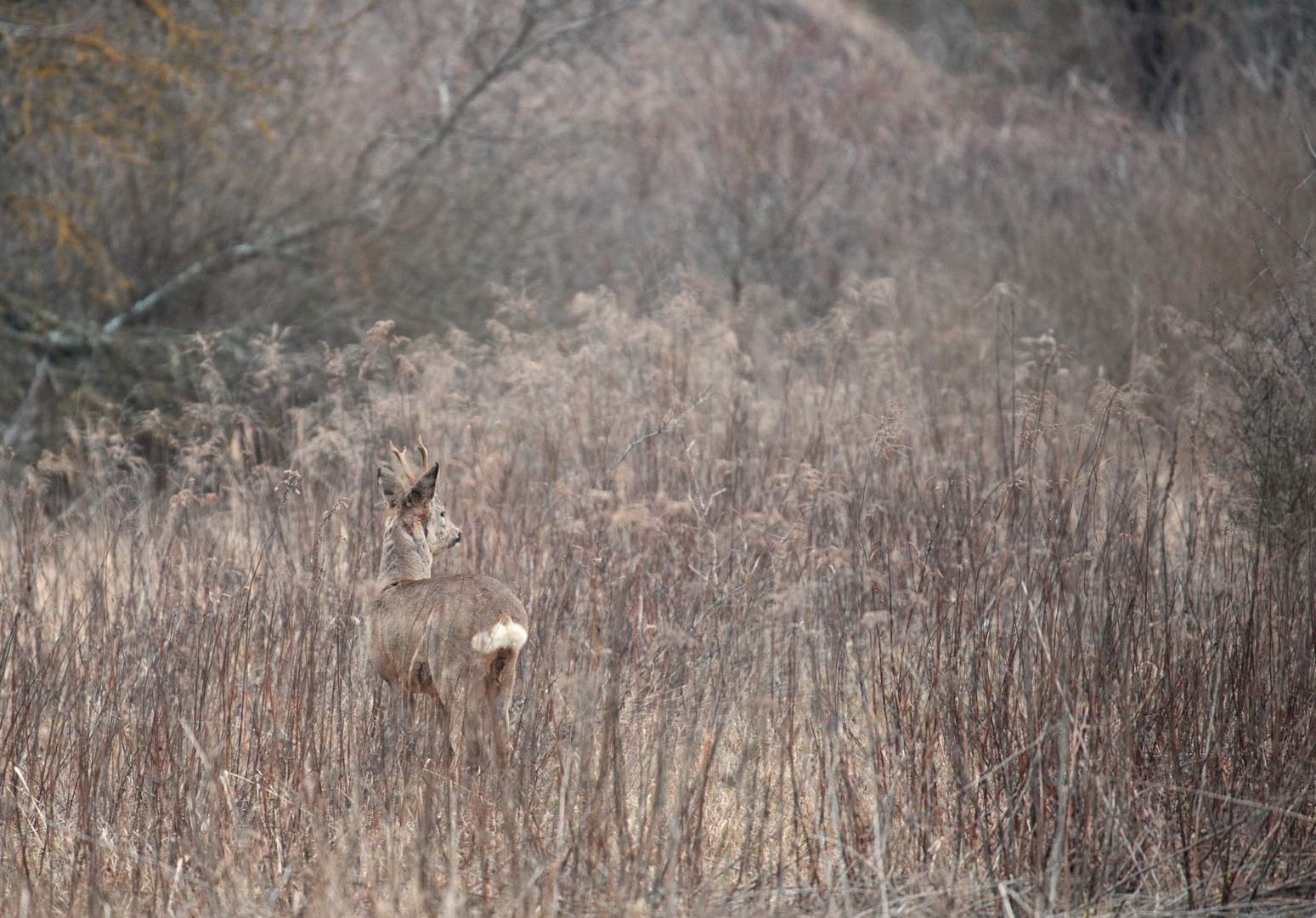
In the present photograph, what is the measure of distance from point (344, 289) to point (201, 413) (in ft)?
20.6

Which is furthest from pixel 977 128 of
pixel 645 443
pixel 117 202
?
pixel 645 443

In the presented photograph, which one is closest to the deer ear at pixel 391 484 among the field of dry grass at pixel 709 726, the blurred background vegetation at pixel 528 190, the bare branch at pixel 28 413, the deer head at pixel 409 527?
the deer head at pixel 409 527

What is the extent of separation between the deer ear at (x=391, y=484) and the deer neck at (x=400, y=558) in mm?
108

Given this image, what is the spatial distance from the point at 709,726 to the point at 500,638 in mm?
657

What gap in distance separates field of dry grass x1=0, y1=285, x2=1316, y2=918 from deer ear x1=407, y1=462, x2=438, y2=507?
295mm

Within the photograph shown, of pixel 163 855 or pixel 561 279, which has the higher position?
pixel 561 279

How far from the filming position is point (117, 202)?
37.0ft

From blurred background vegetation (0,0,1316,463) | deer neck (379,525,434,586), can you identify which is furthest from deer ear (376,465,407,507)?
blurred background vegetation (0,0,1316,463)

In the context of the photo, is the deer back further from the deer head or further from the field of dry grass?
the deer head

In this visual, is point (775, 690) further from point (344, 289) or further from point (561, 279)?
point (561, 279)

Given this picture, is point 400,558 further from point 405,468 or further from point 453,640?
point 453,640

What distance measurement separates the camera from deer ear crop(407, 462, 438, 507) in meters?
4.02

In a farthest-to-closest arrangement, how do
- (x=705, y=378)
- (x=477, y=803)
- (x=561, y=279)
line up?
(x=561, y=279) → (x=705, y=378) → (x=477, y=803)

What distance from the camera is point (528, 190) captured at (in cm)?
1353
